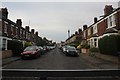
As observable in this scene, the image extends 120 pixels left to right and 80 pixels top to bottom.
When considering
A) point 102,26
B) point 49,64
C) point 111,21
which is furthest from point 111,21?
point 49,64

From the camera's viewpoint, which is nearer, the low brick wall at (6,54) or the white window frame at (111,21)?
the low brick wall at (6,54)

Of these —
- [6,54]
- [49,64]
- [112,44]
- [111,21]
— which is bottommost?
[49,64]

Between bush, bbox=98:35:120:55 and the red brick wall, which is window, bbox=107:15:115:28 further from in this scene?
bush, bbox=98:35:120:55

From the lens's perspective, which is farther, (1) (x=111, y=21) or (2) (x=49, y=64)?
(1) (x=111, y=21)

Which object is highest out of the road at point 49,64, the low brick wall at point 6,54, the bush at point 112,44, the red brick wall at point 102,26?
the red brick wall at point 102,26

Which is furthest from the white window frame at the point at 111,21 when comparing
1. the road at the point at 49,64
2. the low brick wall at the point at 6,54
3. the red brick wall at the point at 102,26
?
the low brick wall at the point at 6,54

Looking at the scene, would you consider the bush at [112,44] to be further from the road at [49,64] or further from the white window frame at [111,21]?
the white window frame at [111,21]

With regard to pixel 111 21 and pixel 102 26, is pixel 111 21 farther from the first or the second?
pixel 102 26

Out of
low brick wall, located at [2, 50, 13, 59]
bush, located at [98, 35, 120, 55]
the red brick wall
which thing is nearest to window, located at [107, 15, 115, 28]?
the red brick wall

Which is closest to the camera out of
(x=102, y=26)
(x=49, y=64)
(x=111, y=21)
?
(x=49, y=64)

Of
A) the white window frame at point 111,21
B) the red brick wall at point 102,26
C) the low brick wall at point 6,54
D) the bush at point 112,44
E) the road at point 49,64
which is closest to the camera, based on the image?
the road at point 49,64

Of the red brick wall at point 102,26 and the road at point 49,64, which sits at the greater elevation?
the red brick wall at point 102,26

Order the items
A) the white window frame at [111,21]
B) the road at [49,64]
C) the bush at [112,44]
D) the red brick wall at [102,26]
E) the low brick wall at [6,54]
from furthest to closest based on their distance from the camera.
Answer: the red brick wall at [102,26], the white window frame at [111,21], the low brick wall at [6,54], the bush at [112,44], the road at [49,64]
